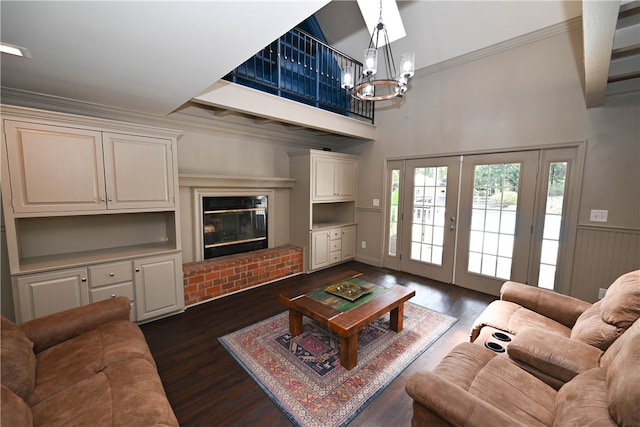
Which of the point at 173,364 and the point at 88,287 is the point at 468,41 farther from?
the point at 88,287

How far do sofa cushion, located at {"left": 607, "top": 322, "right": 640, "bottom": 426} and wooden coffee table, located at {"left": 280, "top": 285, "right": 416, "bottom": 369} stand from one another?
1384 millimetres

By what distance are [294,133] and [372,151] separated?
148 cm

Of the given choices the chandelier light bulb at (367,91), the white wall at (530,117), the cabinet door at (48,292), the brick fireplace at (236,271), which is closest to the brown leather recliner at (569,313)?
the white wall at (530,117)

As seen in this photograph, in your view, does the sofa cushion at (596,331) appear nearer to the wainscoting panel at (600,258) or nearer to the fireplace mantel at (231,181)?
the wainscoting panel at (600,258)

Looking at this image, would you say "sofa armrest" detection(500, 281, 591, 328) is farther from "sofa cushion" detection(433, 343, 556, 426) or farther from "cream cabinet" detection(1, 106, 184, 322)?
"cream cabinet" detection(1, 106, 184, 322)

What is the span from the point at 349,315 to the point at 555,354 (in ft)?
4.34

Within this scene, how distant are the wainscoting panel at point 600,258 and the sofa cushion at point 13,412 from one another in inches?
184

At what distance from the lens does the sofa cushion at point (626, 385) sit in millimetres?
900

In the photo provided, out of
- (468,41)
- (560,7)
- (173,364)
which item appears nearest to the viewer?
(173,364)

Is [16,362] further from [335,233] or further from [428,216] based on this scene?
[428,216]

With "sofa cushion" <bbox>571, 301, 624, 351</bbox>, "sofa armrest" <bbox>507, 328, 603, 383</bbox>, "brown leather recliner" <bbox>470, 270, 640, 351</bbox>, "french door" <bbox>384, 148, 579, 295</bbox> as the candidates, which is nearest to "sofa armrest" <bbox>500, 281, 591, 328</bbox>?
"brown leather recliner" <bbox>470, 270, 640, 351</bbox>

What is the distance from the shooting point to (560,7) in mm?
2850

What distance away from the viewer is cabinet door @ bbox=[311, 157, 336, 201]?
14.5 ft

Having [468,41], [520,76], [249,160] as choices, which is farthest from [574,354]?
[249,160]
